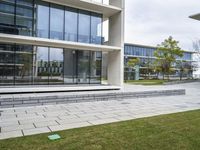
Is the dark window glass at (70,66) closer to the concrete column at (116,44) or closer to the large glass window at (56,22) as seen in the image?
the large glass window at (56,22)

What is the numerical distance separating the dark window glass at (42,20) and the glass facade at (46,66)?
46.2 inches

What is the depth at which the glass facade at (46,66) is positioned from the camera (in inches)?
512

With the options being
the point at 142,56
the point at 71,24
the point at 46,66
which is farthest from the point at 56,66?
the point at 142,56

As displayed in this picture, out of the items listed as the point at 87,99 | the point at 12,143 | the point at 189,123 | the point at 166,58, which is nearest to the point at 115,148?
the point at 12,143

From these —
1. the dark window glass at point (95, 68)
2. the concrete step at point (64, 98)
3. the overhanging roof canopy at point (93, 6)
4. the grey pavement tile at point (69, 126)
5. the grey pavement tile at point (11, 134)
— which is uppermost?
the overhanging roof canopy at point (93, 6)

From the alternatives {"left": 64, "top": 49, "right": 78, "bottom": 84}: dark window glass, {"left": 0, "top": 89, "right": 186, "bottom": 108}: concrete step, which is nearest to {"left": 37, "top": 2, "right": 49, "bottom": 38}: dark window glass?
{"left": 64, "top": 49, "right": 78, "bottom": 84}: dark window glass

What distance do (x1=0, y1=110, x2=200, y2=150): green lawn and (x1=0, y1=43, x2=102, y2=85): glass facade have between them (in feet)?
31.0

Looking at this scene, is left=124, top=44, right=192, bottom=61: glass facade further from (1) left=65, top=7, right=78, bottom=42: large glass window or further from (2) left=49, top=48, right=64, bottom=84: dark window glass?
(2) left=49, top=48, right=64, bottom=84: dark window glass

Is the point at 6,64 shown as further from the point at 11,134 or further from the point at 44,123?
the point at 11,134

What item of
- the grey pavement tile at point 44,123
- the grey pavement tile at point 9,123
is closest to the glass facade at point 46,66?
the grey pavement tile at point 9,123

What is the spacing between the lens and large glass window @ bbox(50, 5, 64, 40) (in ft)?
46.8

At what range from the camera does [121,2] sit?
15.9 meters

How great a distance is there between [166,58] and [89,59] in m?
20.4

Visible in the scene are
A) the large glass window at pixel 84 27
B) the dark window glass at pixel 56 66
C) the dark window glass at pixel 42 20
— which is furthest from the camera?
the large glass window at pixel 84 27
